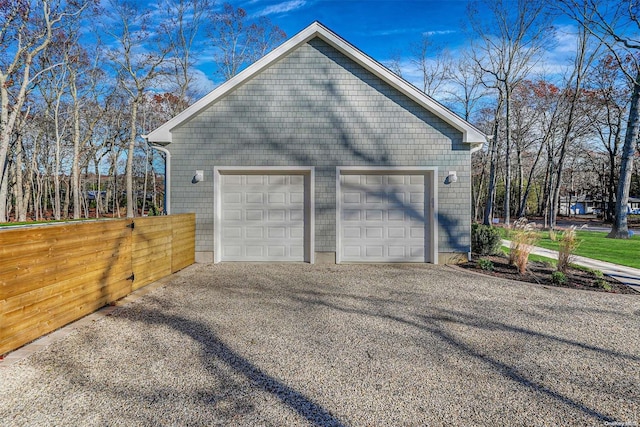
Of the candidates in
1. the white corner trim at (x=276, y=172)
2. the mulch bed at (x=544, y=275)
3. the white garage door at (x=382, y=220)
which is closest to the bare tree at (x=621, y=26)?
the mulch bed at (x=544, y=275)

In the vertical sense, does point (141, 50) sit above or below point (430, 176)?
above

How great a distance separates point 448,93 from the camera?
22312 mm

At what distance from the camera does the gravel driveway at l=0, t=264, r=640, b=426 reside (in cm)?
229

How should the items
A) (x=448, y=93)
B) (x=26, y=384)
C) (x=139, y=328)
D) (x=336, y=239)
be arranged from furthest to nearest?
(x=448, y=93)
(x=336, y=239)
(x=139, y=328)
(x=26, y=384)

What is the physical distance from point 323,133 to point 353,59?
1.93 meters

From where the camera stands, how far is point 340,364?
2.98 m

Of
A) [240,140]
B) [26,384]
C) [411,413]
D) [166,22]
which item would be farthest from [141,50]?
[411,413]

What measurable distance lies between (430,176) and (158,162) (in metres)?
28.6

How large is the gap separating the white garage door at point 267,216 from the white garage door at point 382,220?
1.14 metres

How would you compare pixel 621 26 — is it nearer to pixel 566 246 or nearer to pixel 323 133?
pixel 566 246

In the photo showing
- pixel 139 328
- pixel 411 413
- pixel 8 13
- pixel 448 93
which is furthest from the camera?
pixel 448 93

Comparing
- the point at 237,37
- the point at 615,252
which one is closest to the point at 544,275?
the point at 615,252

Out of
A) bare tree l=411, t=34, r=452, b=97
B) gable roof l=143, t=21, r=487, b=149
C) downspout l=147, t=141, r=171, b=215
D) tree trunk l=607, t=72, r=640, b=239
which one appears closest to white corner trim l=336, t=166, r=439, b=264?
gable roof l=143, t=21, r=487, b=149

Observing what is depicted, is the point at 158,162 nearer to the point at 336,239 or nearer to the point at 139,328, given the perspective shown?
the point at 336,239
